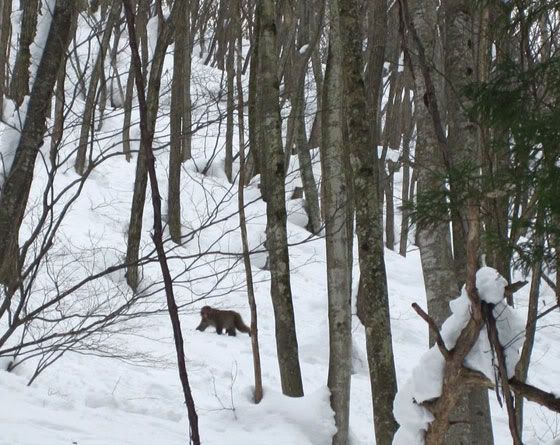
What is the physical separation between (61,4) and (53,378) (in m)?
5.92

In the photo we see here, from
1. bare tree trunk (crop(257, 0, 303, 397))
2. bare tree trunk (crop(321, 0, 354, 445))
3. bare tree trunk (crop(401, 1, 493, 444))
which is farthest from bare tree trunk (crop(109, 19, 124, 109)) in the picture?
bare tree trunk (crop(321, 0, 354, 445))

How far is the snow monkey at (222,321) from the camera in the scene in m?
12.1

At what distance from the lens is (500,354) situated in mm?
2426

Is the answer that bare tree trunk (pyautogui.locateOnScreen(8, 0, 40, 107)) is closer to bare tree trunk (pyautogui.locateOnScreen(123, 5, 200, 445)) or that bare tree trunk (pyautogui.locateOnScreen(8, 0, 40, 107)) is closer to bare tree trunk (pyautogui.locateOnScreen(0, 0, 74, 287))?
bare tree trunk (pyautogui.locateOnScreen(0, 0, 74, 287))

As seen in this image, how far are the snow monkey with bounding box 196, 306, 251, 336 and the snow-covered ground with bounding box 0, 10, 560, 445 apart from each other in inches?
7.1

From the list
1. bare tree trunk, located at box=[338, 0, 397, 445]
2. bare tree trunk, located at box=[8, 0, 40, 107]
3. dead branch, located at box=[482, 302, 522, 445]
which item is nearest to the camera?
dead branch, located at box=[482, 302, 522, 445]

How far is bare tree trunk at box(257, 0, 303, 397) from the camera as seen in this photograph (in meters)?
8.00

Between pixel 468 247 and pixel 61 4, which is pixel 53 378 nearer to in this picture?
pixel 61 4

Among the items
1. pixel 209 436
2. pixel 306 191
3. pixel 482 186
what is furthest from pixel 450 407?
pixel 306 191

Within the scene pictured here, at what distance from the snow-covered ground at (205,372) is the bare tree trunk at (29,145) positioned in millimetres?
422

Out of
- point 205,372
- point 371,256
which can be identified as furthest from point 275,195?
point 205,372

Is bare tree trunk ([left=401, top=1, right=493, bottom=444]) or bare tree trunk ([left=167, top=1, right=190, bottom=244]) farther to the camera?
bare tree trunk ([left=401, top=1, right=493, bottom=444])

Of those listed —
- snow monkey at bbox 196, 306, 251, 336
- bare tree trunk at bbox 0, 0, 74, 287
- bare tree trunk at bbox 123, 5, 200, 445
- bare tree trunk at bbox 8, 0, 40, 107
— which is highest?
snow monkey at bbox 196, 306, 251, 336

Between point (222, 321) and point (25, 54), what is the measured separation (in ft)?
23.4
